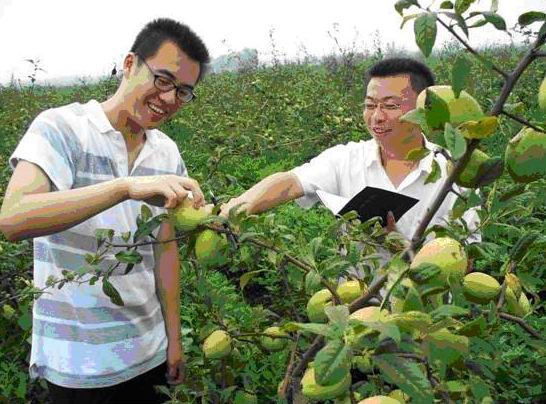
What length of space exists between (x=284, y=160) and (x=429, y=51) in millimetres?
4582

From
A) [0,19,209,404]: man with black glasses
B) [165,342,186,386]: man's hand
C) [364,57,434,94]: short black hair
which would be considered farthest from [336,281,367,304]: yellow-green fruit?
[364,57,434,94]: short black hair

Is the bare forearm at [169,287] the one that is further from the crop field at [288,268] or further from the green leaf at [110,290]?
the green leaf at [110,290]

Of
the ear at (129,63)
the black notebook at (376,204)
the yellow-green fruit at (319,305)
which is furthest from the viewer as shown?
the ear at (129,63)

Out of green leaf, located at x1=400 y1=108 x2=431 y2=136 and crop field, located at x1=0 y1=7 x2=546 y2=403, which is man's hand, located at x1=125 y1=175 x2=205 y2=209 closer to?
crop field, located at x1=0 y1=7 x2=546 y2=403

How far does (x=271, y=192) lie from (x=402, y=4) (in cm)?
127

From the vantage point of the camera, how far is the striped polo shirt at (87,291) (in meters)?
1.68

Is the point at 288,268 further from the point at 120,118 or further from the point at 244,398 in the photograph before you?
the point at 120,118

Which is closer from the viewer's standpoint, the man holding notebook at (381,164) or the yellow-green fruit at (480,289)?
the yellow-green fruit at (480,289)

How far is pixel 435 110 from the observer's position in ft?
2.65

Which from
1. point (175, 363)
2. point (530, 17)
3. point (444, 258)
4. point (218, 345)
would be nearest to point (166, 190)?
point (218, 345)

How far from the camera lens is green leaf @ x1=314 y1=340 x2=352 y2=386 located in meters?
0.70

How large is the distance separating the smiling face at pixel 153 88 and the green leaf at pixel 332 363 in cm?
109

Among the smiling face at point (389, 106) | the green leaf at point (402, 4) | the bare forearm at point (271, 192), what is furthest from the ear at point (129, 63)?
the green leaf at point (402, 4)

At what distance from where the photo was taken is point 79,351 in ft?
5.65
